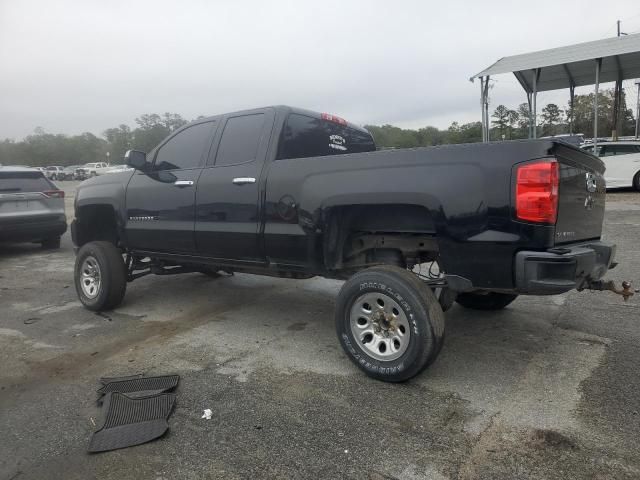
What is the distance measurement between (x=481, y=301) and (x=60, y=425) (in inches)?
149

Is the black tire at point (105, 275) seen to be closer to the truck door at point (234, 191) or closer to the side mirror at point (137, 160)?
the side mirror at point (137, 160)

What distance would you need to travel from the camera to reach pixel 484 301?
16.1 feet

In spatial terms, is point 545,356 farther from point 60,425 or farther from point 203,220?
point 60,425

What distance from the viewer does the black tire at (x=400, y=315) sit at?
10.3 ft

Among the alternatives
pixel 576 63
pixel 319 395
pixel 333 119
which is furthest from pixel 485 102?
pixel 319 395

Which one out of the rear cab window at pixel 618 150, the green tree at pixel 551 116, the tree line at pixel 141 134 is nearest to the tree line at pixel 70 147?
the tree line at pixel 141 134

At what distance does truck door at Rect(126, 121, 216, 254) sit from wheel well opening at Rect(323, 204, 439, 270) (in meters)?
1.62

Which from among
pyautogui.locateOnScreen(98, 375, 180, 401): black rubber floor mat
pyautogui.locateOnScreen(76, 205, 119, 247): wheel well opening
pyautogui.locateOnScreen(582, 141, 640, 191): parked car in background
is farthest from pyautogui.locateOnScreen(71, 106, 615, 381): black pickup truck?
pyautogui.locateOnScreen(582, 141, 640, 191): parked car in background

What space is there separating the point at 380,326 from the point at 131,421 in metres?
1.70

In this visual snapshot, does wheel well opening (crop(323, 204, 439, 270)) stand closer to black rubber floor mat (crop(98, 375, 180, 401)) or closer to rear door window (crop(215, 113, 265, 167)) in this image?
rear door window (crop(215, 113, 265, 167))

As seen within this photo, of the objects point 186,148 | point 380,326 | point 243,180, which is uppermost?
point 186,148

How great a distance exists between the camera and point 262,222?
13.5 feet

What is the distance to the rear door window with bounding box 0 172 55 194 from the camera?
873 centimetres

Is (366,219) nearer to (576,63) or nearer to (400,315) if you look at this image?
(400,315)
